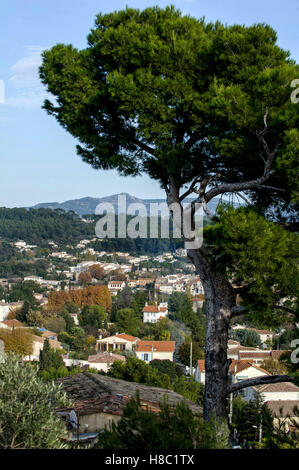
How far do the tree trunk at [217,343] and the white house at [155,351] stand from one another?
96.5 ft

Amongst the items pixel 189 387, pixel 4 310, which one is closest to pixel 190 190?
pixel 189 387

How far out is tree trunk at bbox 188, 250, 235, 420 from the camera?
16.6 ft

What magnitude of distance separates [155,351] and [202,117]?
30.9m

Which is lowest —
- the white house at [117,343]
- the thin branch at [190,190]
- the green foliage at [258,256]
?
the white house at [117,343]

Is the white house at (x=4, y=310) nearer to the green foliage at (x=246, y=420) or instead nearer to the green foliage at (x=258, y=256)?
the green foliage at (x=246, y=420)

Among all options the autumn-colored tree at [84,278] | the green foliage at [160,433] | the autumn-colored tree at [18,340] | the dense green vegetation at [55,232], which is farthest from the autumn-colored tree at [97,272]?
the green foliage at [160,433]

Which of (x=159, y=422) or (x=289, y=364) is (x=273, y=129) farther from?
(x=159, y=422)

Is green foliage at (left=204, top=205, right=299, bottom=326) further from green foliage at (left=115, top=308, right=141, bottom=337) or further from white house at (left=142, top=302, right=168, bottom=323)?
white house at (left=142, top=302, right=168, bottom=323)

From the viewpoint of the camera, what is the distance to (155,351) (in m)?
34.6

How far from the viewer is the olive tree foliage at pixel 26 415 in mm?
3754

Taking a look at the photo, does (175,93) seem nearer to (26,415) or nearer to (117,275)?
(26,415)

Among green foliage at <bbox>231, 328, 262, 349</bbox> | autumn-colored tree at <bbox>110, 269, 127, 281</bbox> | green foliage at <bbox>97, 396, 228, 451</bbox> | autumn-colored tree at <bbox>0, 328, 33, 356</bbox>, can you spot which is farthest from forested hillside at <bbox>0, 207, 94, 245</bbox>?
green foliage at <bbox>97, 396, 228, 451</bbox>

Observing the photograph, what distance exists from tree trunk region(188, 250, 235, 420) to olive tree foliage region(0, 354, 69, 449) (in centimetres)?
168
